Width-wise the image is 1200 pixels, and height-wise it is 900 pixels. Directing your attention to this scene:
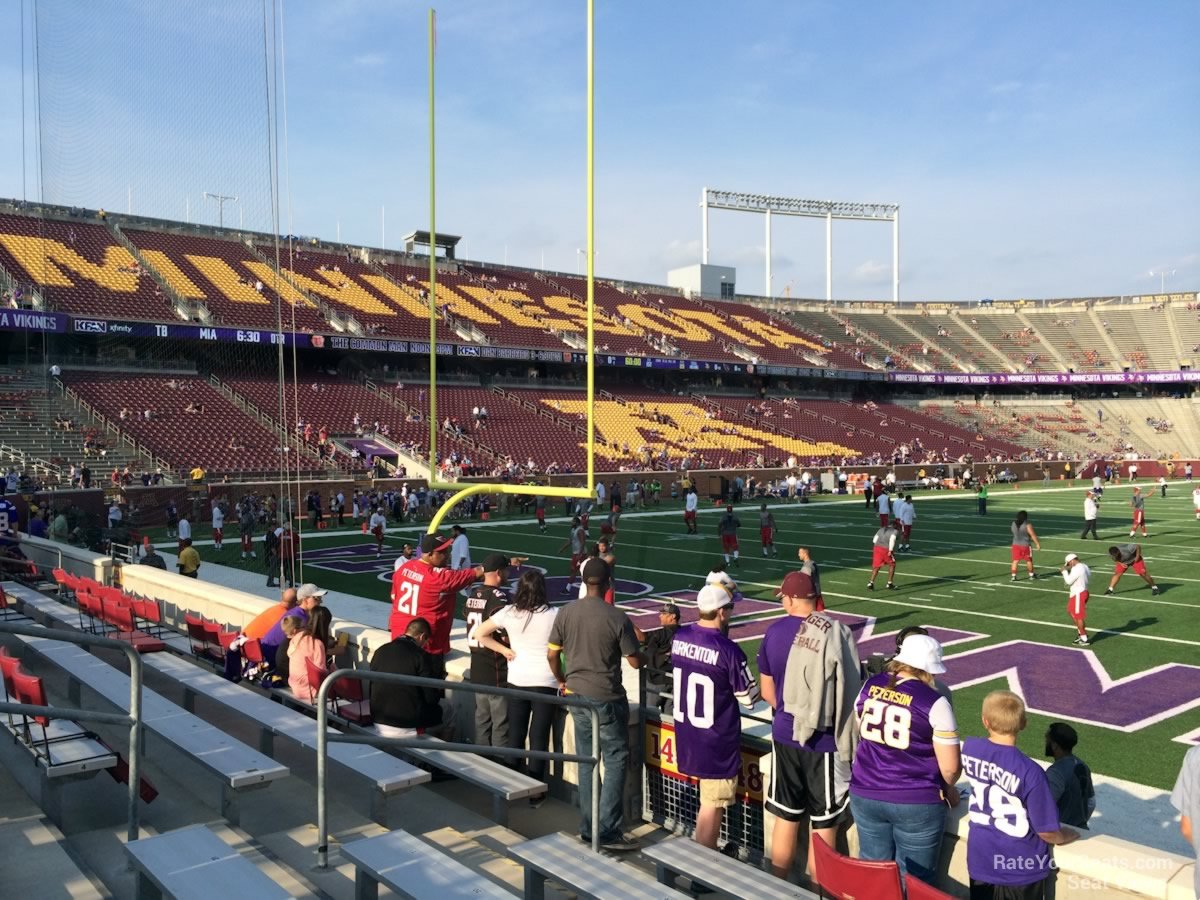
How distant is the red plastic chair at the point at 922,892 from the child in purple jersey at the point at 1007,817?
0.53 metres

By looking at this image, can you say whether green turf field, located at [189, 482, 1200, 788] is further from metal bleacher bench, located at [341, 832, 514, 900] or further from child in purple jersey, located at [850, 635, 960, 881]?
metal bleacher bench, located at [341, 832, 514, 900]

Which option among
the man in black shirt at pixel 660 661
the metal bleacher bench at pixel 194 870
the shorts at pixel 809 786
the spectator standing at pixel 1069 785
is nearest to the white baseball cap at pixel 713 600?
the man in black shirt at pixel 660 661

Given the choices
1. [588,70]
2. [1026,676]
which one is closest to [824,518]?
[1026,676]

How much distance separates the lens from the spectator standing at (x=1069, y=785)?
4.69 m

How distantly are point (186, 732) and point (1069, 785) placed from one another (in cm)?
501

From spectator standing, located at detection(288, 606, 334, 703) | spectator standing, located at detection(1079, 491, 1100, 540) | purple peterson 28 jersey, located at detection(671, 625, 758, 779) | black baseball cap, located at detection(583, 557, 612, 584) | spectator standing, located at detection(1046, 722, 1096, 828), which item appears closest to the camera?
spectator standing, located at detection(1046, 722, 1096, 828)

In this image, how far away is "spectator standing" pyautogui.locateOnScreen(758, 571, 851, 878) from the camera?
450cm

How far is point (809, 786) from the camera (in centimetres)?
456

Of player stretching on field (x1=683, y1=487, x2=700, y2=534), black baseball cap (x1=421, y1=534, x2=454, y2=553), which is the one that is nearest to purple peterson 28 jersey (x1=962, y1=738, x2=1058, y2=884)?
black baseball cap (x1=421, y1=534, x2=454, y2=553)

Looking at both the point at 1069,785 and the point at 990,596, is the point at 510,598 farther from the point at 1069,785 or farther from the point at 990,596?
the point at 990,596

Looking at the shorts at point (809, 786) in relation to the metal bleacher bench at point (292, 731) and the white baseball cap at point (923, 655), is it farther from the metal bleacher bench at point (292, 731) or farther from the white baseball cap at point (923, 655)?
the metal bleacher bench at point (292, 731)

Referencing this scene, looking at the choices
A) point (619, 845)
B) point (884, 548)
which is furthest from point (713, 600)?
point (884, 548)

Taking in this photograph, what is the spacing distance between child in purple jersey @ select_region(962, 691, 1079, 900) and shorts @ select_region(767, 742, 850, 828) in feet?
2.54

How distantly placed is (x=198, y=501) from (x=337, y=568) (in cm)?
1096
